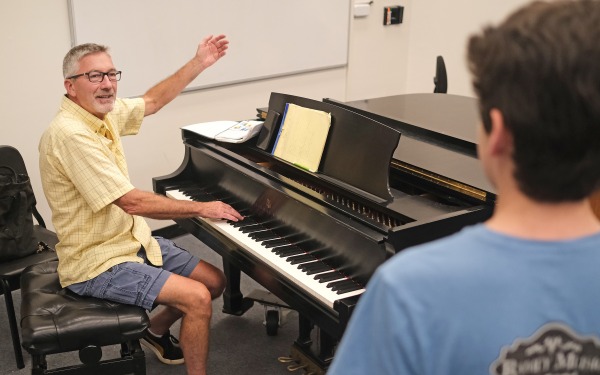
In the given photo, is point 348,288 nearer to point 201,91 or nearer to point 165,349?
point 165,349

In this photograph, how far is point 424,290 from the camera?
30.2 inches

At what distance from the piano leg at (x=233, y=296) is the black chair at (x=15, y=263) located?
Answer: 79cm

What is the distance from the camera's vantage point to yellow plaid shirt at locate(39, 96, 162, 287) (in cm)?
244

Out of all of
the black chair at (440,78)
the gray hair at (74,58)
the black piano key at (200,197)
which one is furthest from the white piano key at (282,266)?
the black chair at (440,78)

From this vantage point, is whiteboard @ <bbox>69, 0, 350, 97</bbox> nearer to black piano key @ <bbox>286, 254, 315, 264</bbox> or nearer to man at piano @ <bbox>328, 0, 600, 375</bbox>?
black piano key @ <bbox>286, 254, 315, 264</bbox>

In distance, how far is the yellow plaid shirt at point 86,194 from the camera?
2.44 m

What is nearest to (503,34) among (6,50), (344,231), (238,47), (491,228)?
(491,228)

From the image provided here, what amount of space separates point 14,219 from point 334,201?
1.46m

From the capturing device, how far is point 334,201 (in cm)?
236

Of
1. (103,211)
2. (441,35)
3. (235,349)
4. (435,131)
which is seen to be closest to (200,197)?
(103,211)

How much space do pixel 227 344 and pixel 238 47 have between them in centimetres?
202

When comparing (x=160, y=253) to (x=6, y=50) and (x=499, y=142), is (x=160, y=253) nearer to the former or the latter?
(x=6, y=50)

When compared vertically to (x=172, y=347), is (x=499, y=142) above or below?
above

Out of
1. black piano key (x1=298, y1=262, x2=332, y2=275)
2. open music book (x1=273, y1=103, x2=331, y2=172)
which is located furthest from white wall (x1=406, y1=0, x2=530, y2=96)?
black piano key (x1=298, y1=262, x2=332, y2=275)
